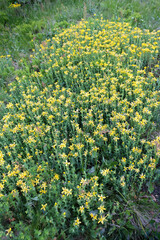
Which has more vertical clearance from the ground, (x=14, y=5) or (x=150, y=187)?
(x=14, y=5)

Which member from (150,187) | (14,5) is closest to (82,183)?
(150,187)

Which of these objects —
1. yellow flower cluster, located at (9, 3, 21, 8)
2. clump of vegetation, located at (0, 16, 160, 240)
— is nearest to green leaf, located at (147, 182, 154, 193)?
clump of vegetation, located at (0, 16, 160, 240)

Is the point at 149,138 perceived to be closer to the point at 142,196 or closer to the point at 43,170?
the point at 142,196

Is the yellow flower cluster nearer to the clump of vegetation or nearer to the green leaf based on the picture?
the clump of vegetation

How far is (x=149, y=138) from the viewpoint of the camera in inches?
127

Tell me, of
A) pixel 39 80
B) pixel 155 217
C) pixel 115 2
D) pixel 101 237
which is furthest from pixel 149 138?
pixel 115 2

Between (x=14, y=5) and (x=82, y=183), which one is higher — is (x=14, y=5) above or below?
above

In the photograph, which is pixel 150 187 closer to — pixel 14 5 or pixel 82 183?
pixel 82 183

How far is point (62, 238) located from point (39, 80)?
3507 mm

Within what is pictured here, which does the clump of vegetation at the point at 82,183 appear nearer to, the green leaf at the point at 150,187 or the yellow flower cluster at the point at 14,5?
the green leaf at the point at 150,187

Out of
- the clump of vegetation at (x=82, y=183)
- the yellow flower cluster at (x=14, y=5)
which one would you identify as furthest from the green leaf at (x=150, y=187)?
the yellow flower cluster at (x=14, y=5)

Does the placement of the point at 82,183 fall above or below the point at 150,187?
above

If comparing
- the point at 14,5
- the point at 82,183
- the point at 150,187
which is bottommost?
the point at 150,187

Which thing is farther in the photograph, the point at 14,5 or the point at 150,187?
the point at 14,5
